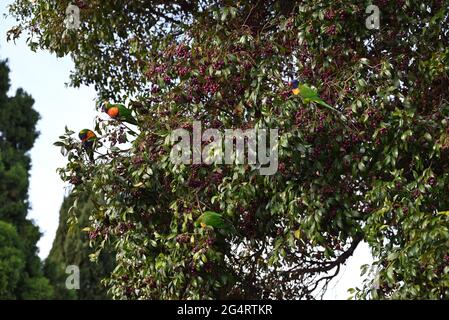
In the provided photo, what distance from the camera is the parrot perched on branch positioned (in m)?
6.07

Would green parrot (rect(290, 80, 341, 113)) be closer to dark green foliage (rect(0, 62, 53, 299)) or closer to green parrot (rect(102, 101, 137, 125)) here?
green parrot (rect(102, 101, 137, 125))

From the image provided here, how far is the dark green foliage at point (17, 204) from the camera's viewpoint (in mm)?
10320

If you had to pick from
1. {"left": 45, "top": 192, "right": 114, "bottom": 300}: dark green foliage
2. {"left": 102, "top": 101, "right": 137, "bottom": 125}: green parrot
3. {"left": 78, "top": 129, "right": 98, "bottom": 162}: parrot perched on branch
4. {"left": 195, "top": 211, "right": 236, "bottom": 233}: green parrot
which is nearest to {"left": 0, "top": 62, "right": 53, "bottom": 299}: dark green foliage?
{"left": 45, "top": 192, "right": 114, "bottom": 300}: dark green foliage

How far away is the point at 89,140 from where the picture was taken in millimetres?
6074

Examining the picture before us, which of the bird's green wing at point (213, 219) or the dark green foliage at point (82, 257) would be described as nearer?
the bird's green wing at point (213, 219)

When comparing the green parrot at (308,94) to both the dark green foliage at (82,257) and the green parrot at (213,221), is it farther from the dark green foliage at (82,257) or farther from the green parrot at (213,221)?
the dark green foliage at (82,257)

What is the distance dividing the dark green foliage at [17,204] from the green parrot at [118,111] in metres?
4.87

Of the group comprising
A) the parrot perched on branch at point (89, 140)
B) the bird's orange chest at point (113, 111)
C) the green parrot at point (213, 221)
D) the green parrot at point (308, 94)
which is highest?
the bird's orange chest at point (113, 111)

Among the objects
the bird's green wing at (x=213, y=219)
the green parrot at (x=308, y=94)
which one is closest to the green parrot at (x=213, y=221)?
the bird's green wing at (x=213, y=219)

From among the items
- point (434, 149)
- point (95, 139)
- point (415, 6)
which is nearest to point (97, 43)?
point (95, 139)

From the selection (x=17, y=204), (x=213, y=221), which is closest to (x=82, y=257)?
(x=17, y=204)

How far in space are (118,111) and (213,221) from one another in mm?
1206

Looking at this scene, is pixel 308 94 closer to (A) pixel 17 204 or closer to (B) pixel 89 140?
(B) pixel 89 140

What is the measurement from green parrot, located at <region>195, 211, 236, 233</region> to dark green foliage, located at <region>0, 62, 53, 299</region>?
214 inches
